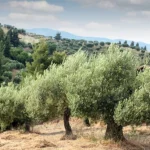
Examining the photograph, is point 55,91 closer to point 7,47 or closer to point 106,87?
point 106,87

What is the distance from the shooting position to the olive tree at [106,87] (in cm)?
2633

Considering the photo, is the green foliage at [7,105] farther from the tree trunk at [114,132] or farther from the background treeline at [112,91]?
the tree trunk at [114,132]

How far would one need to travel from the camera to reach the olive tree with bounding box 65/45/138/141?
86.4ft

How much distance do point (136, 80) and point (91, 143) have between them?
20.2ft

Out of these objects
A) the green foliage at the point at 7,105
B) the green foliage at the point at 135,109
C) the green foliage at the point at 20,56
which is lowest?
the green foliage at the point at 7,105

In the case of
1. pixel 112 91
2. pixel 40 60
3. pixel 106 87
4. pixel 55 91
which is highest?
pixel 40 60

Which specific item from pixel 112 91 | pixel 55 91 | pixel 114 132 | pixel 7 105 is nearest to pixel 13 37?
pixel 7 105

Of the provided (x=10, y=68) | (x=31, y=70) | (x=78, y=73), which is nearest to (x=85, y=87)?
(x=78, y=73)

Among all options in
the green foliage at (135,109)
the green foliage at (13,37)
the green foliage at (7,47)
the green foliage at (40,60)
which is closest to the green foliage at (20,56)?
the green foliage at (7,47)

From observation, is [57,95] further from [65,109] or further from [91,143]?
[91,143]

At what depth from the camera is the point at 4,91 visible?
4316 centimetres

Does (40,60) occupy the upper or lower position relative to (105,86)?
upper

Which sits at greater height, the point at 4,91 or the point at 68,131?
the point at 4,91

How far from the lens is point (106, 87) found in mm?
26469
